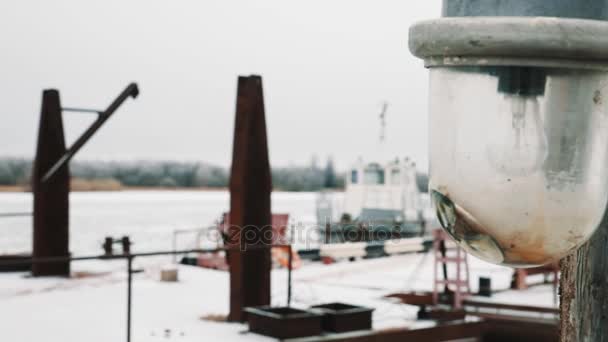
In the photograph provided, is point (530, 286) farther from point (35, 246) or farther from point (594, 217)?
point (594, 217)

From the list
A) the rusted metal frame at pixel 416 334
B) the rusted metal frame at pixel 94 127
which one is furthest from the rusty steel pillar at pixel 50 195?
the rusted metal frame at pixel 416 334

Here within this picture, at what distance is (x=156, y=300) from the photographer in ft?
31.0

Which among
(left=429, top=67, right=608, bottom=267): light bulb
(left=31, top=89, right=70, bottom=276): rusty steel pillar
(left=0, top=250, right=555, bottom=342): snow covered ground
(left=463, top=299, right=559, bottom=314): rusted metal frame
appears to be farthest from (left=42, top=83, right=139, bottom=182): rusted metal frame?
(left=429, top=67, right=608, bottom=267): light bulb

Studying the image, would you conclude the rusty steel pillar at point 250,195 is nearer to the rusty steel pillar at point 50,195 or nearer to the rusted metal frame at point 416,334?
the rusted metal frame at point 416,334

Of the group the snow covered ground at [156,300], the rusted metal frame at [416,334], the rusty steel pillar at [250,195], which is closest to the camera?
the snow covered ground at [156,300]

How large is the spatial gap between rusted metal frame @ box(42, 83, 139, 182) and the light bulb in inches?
400

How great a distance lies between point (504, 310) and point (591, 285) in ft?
30.7

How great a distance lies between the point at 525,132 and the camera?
36.5 inches

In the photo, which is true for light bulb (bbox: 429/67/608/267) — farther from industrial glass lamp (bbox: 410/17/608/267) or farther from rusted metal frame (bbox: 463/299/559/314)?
rusted metal frame (bbox: 463/299/559/314)

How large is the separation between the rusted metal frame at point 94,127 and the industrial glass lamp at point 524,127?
10.2 meters

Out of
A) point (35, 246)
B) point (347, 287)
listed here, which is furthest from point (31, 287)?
point (347, 287)

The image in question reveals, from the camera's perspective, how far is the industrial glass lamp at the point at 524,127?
93 cm

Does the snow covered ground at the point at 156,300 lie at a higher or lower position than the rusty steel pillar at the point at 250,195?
lower

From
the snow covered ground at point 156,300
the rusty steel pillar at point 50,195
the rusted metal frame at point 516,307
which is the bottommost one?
the rusted metal frame at point 516,307
